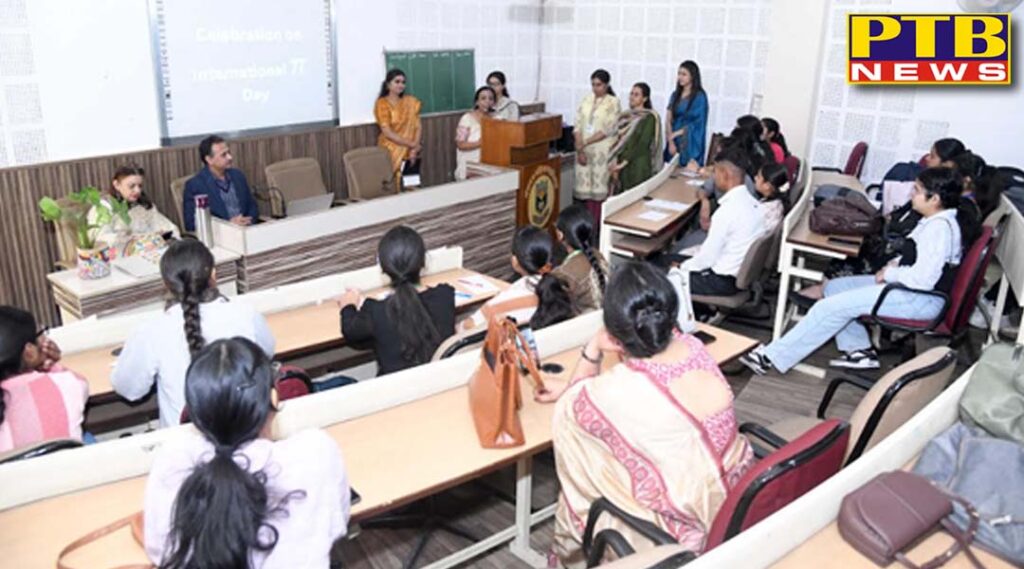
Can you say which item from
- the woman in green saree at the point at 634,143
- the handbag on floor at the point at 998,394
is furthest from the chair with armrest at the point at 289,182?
the handbag on floor at the point at 998,394

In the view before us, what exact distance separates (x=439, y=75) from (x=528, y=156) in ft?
4.98

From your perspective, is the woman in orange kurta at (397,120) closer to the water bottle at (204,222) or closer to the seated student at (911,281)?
the water bottle at (204,222)

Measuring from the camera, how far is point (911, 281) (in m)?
3.94

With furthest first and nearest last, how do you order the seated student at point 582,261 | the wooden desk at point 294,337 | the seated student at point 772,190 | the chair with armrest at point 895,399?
the seated student at point 772,190
the seated student at point 582,261
the wooden desk at point 294,337
the chair with armrest at point 895,399

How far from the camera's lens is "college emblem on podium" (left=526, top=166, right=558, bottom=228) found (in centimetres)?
641

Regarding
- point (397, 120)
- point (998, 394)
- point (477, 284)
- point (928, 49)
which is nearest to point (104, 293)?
point (477, 284)

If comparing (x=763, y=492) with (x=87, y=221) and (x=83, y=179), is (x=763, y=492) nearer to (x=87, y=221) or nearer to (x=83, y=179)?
(x=87, y=221)

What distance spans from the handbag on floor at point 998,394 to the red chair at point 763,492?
1.80 ft

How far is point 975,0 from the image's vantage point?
5.82 m

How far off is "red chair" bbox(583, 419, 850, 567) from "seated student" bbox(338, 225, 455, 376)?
1.14 meters

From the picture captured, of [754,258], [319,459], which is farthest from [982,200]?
[319,459]

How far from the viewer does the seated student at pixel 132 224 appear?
432 centimetres

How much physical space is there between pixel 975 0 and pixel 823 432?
514 cm

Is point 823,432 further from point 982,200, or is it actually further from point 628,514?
point 982,200
